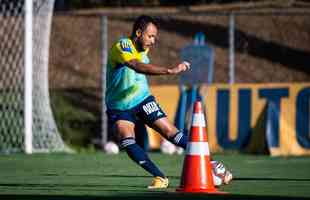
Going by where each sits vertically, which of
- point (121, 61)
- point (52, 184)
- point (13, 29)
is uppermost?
point (13, 29)

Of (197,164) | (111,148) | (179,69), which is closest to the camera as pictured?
(179,69)

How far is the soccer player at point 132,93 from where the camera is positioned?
30.6 feet

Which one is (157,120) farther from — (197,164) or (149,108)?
(197,164)

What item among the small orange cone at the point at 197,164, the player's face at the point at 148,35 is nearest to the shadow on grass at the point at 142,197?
the small orange cone at the point at 197,164

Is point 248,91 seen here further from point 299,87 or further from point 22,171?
point 22,171

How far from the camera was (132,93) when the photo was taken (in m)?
9.60

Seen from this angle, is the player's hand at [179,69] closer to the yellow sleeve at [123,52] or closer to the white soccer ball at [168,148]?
the yellow sleeve at [123,52]

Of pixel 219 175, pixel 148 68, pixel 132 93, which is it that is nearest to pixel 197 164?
pixel 219 175

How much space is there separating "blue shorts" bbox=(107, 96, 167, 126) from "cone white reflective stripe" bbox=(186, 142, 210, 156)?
2.97ft

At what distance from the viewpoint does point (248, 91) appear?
Answer: 16.5m

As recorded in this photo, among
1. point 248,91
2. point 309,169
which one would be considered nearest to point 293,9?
point 248,91

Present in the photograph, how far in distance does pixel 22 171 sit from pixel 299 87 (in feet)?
20.5

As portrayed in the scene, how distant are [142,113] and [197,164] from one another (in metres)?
1.18

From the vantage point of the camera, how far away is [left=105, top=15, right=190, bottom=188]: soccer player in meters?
9.31
